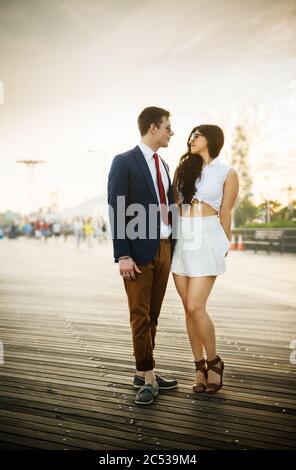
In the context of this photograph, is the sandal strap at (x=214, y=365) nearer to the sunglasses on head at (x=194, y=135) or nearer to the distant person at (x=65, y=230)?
the sunglasses on head at (x=194, y=135)

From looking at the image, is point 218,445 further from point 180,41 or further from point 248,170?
point 248,170

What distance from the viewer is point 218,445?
2627 millimetres

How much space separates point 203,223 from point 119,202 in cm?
62

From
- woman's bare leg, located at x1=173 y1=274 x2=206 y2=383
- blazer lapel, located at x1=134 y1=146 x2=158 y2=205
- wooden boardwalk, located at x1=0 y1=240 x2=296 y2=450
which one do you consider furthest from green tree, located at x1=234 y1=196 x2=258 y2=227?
blazer lapel, located at x1=134 y1=146 x2=158 y2=205

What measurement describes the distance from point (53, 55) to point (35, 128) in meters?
4.93

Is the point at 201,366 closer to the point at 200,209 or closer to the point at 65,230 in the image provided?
the point at 200,209

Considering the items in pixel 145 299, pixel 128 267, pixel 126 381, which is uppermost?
pixel 128 267

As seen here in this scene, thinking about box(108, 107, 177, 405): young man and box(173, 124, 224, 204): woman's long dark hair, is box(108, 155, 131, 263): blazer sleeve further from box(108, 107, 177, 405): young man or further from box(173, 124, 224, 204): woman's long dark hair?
box(173, 124, 224, 204): woman's long dark hair

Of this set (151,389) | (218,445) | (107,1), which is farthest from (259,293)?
(107,1)

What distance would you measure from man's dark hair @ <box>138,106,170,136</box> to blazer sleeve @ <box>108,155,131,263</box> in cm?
34

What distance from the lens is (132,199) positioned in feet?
11.1

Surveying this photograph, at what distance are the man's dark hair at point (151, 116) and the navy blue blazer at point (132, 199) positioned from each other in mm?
235

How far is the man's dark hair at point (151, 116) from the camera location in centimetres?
342

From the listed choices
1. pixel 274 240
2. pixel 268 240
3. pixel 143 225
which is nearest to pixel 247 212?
pixel 268 240
